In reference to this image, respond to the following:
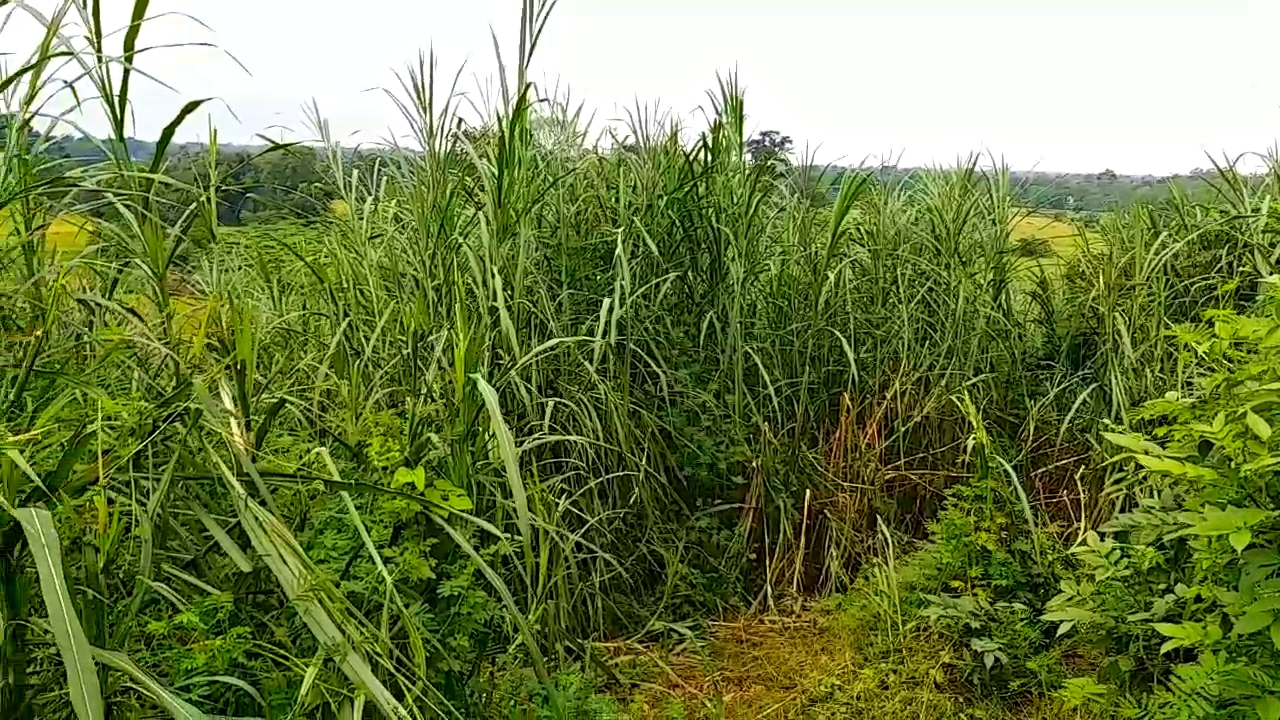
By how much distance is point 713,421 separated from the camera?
2590 mm

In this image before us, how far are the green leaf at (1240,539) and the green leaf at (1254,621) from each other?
5.2 inches

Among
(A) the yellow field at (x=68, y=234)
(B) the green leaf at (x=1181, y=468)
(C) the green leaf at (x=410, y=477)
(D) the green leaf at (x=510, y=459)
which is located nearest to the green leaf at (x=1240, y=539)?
(B) the green leaf at (x=1181, y=468)

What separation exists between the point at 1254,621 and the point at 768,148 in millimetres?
1890

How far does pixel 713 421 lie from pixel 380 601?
1.38 meters

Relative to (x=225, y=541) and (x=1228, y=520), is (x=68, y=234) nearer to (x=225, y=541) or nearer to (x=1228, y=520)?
(x=225, y=541)

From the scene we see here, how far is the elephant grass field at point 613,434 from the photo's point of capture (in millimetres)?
1261

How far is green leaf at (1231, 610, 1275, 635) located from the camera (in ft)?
4.54

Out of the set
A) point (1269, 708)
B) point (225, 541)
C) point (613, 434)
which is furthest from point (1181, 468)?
point (225, 541)

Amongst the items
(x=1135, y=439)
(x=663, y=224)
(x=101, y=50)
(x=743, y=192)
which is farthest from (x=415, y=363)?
(x=1135, y=439)

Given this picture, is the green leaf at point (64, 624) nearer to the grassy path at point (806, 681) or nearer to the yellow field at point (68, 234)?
the yellow field at point (68, 234)

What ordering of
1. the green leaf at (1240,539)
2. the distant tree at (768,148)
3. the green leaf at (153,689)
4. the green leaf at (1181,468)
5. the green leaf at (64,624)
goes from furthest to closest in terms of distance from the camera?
the distant tree at (768,148)
the green leaf at (1181,468)
the green leaf at (1240,539)
the green leaf at (153,689)
the green leaf at (64,624)

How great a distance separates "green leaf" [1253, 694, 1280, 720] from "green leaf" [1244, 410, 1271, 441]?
41cm

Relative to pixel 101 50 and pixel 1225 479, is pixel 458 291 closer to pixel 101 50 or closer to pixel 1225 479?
pixel 101 50

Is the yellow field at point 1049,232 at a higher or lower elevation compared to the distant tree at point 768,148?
lower
